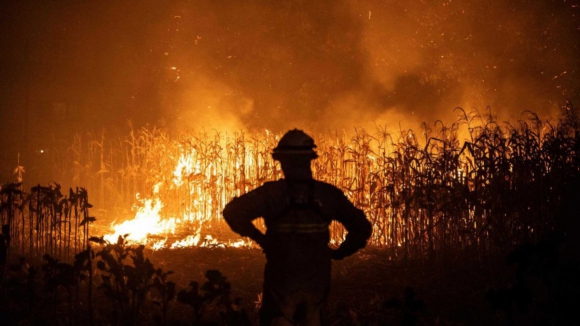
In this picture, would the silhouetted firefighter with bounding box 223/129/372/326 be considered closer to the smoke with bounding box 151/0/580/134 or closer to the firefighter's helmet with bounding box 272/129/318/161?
the firefighter's helmet with bounding box 272/129/318/161

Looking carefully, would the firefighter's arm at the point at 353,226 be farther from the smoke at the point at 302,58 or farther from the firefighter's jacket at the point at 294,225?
the smoke at the point at 302,58

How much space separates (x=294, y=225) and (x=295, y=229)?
1.1 inches

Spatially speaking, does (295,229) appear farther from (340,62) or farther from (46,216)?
(340,62)

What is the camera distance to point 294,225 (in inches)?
147

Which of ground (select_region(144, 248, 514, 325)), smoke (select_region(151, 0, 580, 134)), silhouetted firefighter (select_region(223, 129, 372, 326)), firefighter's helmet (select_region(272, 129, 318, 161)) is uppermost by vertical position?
smoke (select_region(151, 0, 580, 134))

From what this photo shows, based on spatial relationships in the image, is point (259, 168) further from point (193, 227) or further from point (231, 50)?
point (231, 50)

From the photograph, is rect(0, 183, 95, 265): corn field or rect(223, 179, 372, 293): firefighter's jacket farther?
rect(0, 183, 95, 265): corn field

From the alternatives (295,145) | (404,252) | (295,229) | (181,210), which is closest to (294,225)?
(295,229)

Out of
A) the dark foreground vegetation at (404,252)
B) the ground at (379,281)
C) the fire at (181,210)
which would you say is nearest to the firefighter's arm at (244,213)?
the dark foreground vegetation at (404,252)

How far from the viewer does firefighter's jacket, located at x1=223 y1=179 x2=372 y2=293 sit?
3.73 meters

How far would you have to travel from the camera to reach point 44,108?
20.0m

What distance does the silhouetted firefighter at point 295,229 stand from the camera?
3725 mm

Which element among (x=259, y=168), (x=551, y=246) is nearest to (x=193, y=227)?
(x=259, y=168)

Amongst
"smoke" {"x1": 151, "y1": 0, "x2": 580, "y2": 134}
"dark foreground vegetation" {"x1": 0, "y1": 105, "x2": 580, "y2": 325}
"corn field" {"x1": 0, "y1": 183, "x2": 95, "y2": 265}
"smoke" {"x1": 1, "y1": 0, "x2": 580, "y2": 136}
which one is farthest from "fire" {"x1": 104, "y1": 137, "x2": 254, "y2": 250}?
"smoke" {"x1": 151, "y1": 0, "x2": 580, "y2": 134}
